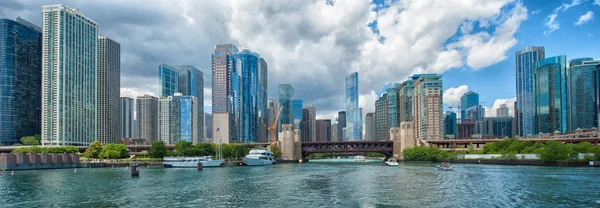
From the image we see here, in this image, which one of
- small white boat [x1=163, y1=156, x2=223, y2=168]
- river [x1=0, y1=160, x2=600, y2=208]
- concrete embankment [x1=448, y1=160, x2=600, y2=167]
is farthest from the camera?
small white boat [x1=163, y1=156, x2=223, y2=168]

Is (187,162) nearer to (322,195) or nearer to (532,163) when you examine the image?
(322,195)

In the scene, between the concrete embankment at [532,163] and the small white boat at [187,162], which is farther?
the small white boat at [187,162]

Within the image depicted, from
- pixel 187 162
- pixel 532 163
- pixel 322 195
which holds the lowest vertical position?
pixel 187 162

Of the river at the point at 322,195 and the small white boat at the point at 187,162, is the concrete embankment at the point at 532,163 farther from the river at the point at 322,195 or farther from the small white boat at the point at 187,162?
the small white boat at the point at 187,162

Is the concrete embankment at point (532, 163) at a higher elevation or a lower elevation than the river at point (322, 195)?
lower

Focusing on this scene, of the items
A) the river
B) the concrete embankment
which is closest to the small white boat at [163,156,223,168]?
the river

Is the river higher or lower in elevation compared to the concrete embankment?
higher

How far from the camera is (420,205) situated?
59.6 meters

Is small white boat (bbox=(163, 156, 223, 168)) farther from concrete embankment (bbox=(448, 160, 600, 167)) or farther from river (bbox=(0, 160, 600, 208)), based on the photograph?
concrete embankment (bbox=(448, 160, 600, 167))

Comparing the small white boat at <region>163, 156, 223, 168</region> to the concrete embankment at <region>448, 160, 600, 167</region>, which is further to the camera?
the small white boat at <region>163, 156, 223, 168</region>

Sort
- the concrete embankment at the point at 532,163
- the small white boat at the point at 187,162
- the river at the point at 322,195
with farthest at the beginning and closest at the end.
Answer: the small white boat at the point at 187,162 < the concrete embankment at the point at 532,163 < the river at the point at 322,195

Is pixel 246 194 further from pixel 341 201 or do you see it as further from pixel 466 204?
pixel 466 204

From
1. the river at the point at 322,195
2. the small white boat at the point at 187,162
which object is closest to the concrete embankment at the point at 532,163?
the river at the point at 322,195

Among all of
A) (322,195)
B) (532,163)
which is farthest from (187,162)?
(532,163)
